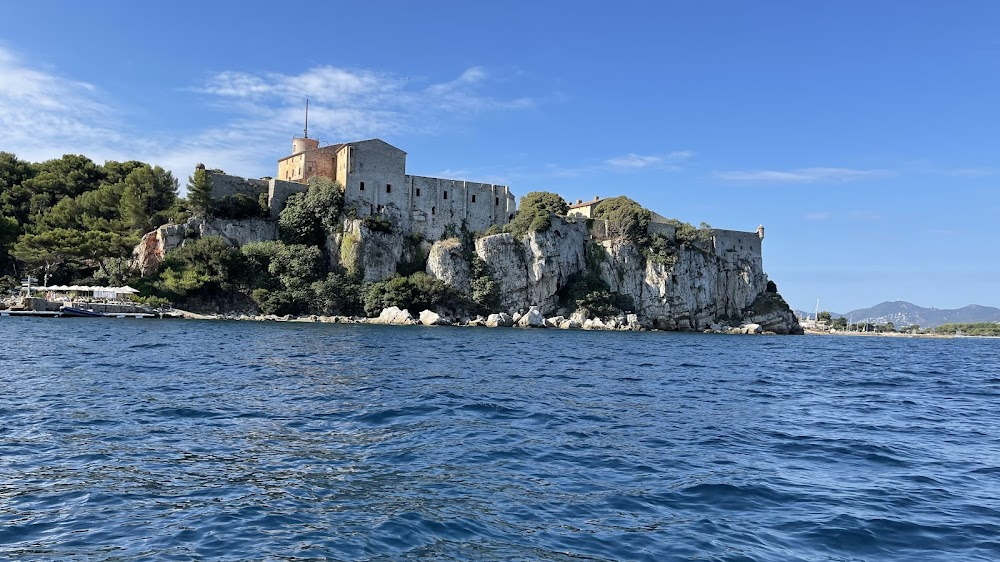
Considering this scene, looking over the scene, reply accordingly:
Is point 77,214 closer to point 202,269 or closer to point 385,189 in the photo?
point 202,269

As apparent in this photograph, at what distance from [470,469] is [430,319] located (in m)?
36.6

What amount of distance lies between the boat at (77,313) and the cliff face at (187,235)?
488 cm

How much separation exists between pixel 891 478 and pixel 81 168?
51.0 meters

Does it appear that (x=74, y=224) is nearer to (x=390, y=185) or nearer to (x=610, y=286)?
(x=390, y=185)

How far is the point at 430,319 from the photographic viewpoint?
43000 millimetres

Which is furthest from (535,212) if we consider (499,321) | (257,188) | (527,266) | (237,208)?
(237,208)

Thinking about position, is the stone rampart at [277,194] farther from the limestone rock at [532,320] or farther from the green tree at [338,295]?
the limestone rock at [532,320]

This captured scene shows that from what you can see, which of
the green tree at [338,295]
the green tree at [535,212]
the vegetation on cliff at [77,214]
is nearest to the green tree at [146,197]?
the vegetation on cliff at [77,214]

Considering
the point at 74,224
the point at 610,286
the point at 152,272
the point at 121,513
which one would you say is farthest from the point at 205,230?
the point at 121,513

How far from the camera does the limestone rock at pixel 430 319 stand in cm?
4288

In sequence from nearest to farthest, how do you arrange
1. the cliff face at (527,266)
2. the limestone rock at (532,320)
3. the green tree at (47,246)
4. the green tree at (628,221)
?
the green tree at (47,246)
the limestone rock at (532,320)
the cliff face at (527,266)
the green tree at (628,221)

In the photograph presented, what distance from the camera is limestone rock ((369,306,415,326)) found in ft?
137

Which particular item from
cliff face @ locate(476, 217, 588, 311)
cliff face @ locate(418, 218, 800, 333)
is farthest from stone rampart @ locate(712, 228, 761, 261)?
cliff face @ locate(476, 217, 588, 311)

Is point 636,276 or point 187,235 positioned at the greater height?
point 187,235
